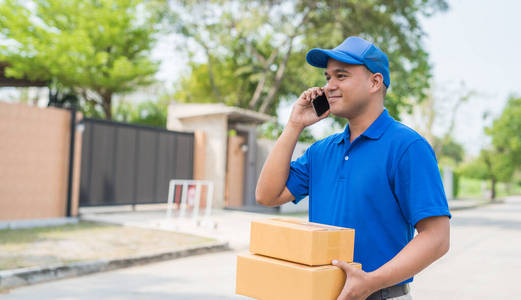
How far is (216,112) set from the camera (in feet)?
52.2

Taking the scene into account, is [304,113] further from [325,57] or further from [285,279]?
[285,279]

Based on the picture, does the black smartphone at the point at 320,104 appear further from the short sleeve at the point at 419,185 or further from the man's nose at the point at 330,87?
the short sleeve at the point at 419,185

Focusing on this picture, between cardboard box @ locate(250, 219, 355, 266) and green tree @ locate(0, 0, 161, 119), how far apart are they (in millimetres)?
27748

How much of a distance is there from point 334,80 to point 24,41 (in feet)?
102

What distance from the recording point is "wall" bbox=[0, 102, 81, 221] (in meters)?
9.73

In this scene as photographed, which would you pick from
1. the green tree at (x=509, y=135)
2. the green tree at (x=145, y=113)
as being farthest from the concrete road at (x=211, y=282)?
the green tree at (x=509, y=135)

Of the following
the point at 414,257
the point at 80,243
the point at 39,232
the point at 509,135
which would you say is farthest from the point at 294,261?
the point at 509,135

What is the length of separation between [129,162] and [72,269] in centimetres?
779

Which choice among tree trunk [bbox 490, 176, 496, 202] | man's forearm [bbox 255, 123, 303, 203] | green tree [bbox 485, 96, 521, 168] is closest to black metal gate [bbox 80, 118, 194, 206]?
man's forearm [bbox 255, 123, 303, 203]

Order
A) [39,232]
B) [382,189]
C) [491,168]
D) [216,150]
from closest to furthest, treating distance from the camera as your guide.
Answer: [382,189] < [39,232] < [216,150] < [491,168]

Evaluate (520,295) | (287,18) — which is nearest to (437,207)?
(520,295)

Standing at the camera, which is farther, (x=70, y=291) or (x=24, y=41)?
(x=24, y=41)

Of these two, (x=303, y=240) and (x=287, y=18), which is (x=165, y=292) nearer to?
(x=303, y=240)

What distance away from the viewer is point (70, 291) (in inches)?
205
